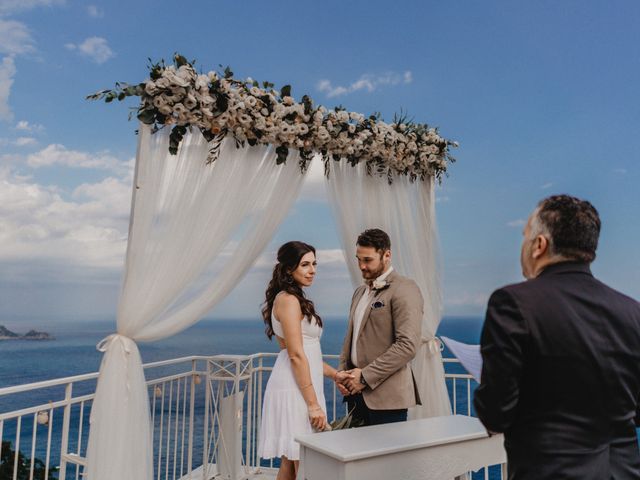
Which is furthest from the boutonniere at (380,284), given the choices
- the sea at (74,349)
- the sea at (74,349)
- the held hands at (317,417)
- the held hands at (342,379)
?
the sea at (74,349)

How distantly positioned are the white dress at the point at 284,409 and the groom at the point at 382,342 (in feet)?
0.85

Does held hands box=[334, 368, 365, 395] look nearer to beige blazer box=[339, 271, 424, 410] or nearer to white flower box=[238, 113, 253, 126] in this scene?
beige blazer box=[339, 271, 424, 410]

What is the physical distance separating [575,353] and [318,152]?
7.28 ft

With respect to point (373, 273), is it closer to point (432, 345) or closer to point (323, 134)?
point (323, 134)

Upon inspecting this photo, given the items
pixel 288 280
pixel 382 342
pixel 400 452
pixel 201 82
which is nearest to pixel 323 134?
pixel 201 82

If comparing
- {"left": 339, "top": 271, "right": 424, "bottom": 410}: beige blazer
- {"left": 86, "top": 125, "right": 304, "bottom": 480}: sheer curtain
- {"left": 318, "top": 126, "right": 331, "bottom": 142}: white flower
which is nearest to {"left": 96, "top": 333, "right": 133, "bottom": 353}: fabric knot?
{"left": 86, "top": 125, "right": 304, "bottom": 480}: sheer curtain

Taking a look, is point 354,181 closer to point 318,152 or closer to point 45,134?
point 318,152

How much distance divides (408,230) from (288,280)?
1322mm

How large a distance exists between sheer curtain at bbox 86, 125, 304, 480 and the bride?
1.09 ft

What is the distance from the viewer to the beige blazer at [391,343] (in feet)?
8.49

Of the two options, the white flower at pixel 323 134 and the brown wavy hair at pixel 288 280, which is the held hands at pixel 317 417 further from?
the white flower at pixel 323 134

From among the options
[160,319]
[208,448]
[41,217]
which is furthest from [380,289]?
[41,217]

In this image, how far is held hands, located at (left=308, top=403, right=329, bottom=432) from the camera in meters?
2.47

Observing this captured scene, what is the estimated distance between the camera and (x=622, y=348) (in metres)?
1.22
